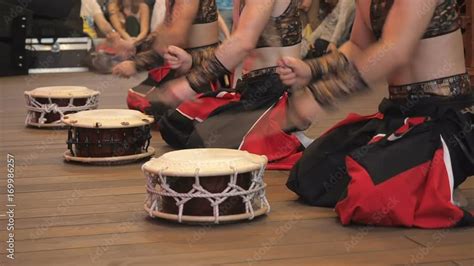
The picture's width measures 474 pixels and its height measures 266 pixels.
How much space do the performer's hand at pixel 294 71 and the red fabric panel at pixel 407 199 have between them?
11.2 inches

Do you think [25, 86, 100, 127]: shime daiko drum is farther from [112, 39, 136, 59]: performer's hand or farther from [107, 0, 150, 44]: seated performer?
[112, 39, 136, 59]: performer's hand

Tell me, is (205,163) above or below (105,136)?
above

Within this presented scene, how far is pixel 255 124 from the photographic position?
3463 millimetres

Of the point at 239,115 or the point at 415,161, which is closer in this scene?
the point at 415,161

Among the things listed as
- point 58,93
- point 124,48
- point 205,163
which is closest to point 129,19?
point 124,48

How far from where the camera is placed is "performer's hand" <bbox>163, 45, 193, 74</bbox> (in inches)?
113

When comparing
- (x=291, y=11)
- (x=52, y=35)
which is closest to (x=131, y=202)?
(x=291, y=11)

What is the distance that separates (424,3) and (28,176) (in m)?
1.62

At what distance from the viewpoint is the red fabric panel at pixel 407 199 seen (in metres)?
2.43

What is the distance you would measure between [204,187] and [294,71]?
1.34 feet

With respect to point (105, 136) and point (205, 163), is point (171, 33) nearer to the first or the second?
point (105, 136)

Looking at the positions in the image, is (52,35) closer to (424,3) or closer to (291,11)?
(291,11)

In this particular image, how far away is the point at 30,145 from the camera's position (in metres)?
4.05

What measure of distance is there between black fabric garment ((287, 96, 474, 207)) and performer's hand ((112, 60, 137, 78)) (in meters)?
0.66
